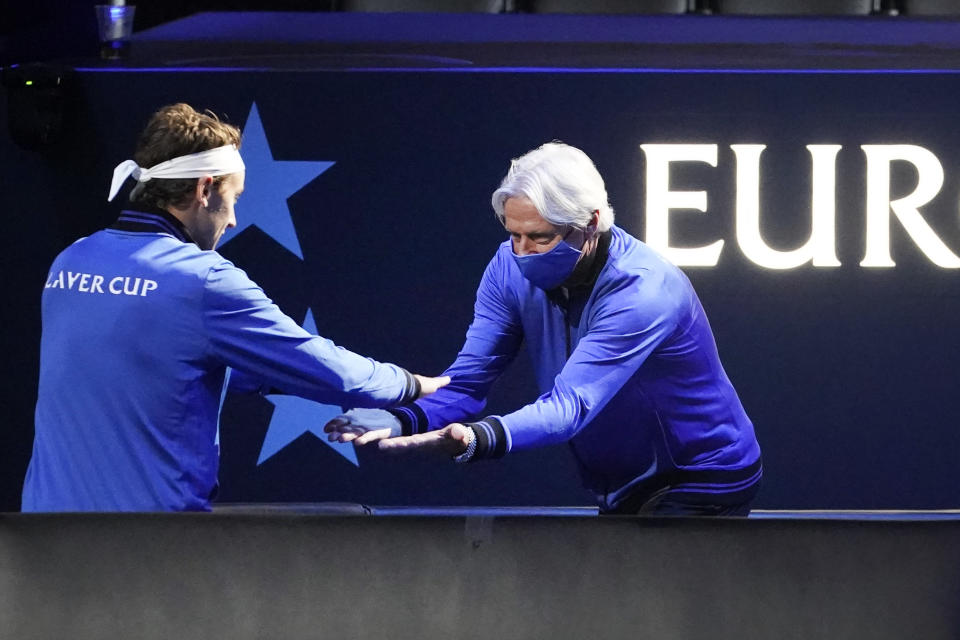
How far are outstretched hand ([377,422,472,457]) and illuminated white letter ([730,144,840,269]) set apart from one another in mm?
1073

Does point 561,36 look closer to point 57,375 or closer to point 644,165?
point 644,165

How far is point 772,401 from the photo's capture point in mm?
3059

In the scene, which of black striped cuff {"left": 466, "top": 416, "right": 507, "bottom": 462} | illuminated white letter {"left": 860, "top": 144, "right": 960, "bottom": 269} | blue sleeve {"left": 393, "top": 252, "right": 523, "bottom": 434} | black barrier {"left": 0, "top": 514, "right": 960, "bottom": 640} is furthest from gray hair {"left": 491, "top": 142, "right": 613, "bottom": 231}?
black barrier {"left": 0, "top": 514, "right": 960, "bottom": 640}

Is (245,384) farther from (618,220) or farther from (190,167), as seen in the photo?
(618,220)

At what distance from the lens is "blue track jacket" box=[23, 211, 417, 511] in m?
2.14

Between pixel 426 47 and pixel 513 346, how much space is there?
0.83 m

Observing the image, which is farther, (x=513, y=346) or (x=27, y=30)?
(x=27, y=30)

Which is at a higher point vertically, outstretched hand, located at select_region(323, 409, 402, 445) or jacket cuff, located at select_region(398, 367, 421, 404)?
jacket cuff, located at select_region(398, 367, 421, 404)

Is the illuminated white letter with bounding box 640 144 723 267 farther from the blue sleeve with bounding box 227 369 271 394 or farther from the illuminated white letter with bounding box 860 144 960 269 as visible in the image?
the blue sleeve with bounding box 227 369 271 394

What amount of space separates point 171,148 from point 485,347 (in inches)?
35.8

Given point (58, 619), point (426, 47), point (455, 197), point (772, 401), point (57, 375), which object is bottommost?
point (772, 401)

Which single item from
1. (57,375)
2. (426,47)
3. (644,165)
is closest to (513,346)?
(644,165)

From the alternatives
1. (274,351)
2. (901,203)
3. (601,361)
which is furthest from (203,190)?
(901,203)

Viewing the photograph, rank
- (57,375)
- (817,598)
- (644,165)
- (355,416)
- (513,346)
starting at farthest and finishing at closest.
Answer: (644,165)
(513,346)
(355,416)
(57,375)
(817,598)
